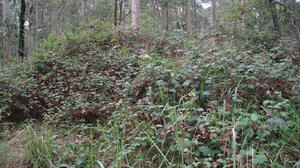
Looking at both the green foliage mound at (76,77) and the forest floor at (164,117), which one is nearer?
the forest floor at (164,117)

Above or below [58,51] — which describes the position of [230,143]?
below

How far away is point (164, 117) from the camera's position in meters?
3.01

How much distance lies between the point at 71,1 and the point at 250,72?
24499 mm

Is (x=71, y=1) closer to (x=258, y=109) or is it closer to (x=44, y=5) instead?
(x=44, y=5)

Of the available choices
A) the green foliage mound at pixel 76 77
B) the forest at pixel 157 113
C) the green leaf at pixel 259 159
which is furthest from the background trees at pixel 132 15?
the green leaf at pixel 259 159

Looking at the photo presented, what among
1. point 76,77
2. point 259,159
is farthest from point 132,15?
point 259,159

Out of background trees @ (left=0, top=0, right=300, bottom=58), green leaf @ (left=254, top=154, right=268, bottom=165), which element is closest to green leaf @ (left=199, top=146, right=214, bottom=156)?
green leaf @ (left=254, top=154, right=268, bottom=165)

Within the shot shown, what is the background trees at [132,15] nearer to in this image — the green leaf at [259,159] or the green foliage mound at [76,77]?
the green foliage mound at [76,77]

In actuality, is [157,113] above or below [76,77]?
below

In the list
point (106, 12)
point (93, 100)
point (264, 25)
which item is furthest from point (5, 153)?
point (106, 12)

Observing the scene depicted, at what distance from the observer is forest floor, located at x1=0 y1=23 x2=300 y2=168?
2.39 metres

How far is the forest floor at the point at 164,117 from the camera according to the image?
2.39 m

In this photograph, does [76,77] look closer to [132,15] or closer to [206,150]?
[206,150]

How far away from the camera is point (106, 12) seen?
22203 mm
